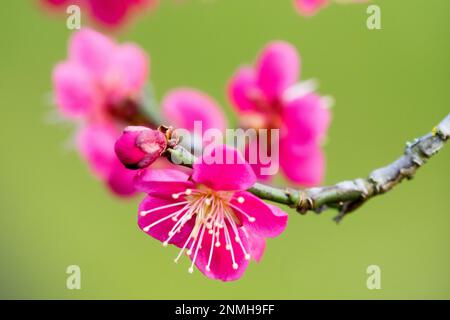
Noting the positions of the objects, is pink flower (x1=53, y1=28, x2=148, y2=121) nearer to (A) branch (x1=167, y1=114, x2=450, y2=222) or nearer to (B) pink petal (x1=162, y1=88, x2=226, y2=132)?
(B) pink petal (x1=162, y1=88, x2=226, y2=132)

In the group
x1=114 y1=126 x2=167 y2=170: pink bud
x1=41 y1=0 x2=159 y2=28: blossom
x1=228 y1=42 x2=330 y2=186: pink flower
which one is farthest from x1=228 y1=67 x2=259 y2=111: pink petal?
x1=114 y1=126 x2=167 y2=170: pink bud

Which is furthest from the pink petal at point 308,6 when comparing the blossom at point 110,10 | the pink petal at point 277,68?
the blossom at point 110,10

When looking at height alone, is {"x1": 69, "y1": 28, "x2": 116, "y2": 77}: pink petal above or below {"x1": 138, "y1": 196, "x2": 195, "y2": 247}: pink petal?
above

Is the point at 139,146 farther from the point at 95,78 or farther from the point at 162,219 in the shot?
the point at 95,78
